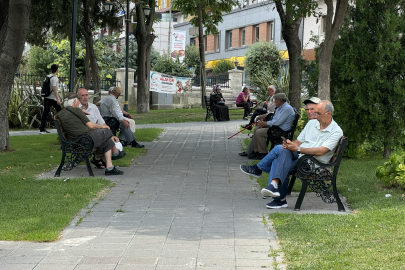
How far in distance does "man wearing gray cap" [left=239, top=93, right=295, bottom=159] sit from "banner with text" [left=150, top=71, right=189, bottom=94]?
59.8 feet

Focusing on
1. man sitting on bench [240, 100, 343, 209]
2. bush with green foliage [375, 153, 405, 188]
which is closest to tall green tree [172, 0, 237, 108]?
bush with green foliage [375, 153, 405, 188]

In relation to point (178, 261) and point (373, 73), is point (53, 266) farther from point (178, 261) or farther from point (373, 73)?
point (373, 73)

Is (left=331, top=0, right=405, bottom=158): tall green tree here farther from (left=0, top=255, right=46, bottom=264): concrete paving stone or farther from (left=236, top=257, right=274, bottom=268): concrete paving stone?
(left=0, top=255, right=46, bottom=264): concrete paving stone

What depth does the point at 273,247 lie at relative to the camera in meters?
5.10

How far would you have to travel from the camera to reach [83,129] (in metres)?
9.02

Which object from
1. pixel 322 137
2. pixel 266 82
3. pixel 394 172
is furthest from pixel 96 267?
pixel 266 82

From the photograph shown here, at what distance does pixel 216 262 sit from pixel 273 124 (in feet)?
20.1

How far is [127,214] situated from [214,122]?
1458 cm

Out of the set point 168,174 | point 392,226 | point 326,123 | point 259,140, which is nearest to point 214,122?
point 259,140

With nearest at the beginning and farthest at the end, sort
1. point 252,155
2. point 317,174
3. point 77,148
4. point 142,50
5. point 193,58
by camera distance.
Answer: point 317,174 < point 77,148 < point 252,155 < point 142,50 < point 193,58

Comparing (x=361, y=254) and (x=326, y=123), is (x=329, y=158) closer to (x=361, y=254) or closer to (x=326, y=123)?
(x=326, y=123)

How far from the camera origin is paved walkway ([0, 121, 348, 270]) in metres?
4.68

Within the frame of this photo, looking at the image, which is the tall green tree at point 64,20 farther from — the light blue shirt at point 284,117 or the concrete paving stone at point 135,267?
the concrete paving stone at point 135,267

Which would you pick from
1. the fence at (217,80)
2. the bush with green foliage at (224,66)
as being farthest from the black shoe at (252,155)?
the bush with green foliage at (224,66)
